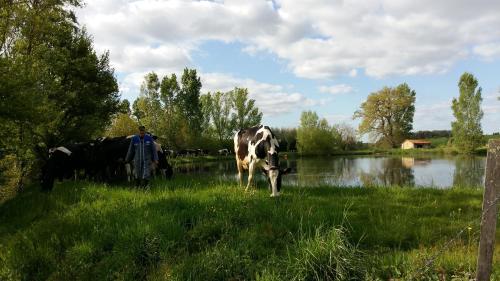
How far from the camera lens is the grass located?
20.8 ft

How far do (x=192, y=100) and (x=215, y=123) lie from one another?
16.7m

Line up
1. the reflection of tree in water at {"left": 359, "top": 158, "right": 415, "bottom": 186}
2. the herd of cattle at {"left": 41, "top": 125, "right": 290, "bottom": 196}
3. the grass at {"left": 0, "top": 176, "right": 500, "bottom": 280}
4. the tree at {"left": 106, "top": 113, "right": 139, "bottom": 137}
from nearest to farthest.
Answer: the grass at {"left": 0, "top": 176, "right": 500, "bottom": 280}
the herd of cattle at {"left": 41, "top": 125, "right": 290, "bottom": 196}
the reflection of tree in water at {"left": 359, "top": 158, "right": 415, "bottom": 186}
the tree at {"left": 106, "top": 113, "right": 139, "bottom": 137}

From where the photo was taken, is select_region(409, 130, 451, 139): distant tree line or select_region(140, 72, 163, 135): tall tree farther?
select_region(409, 130, 451, 139): distant tree line

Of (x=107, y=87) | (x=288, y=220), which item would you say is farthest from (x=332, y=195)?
(x=107, y=87)

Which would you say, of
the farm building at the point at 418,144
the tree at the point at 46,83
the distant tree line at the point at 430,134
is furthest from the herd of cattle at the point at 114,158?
the distant tree line at the point at 430,134

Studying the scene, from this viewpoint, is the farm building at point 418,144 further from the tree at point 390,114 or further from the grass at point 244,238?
the grass at point 244,238

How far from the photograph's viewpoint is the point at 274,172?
11516 millimetres

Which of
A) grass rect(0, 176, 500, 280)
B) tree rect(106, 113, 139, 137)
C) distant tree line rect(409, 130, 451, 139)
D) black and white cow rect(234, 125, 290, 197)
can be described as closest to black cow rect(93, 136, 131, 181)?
black and white cow rect(234, 125, 290, 197)

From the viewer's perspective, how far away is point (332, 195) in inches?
449

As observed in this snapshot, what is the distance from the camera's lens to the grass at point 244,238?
6348mm

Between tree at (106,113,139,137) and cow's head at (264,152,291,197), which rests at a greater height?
tree at (106,113,139,137)

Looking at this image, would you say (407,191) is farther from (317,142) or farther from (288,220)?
(317,142)

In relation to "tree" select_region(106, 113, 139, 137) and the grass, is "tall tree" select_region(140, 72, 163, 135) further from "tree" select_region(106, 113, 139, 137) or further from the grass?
the grass

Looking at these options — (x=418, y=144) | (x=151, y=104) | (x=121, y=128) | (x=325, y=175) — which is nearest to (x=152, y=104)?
(x=151, y=104)
